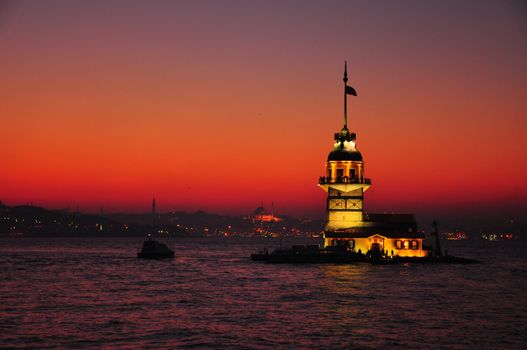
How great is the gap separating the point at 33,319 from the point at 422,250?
232 ft

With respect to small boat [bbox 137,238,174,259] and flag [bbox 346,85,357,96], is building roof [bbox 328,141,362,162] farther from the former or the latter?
small boat [bbox 137,238,174,259]

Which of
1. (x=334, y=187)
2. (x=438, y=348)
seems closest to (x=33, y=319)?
(x=438, y=348)

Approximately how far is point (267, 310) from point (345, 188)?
55.9m

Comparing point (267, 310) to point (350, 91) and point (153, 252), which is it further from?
point (153, 252)

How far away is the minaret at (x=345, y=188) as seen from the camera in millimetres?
112375

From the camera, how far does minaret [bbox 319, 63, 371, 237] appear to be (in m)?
112

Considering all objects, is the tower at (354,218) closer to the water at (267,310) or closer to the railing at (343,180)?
the railing at (343,180)

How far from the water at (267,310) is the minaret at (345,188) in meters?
18.1

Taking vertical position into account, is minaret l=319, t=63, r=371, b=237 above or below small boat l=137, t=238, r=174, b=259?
above

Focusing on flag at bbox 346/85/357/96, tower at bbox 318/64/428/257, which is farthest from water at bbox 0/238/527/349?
flag at bbox 346/85/357/96

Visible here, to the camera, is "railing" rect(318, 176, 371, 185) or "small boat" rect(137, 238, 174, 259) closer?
"railing" rect(318, 176, 371, 185)

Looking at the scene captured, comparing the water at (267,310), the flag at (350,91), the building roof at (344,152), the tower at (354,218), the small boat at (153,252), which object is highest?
the flag at (350,91)

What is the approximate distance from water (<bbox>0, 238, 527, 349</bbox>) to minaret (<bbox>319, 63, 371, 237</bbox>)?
18075 millimetres

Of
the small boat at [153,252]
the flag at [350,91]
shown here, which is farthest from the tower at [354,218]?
the small boat at [153,252]
